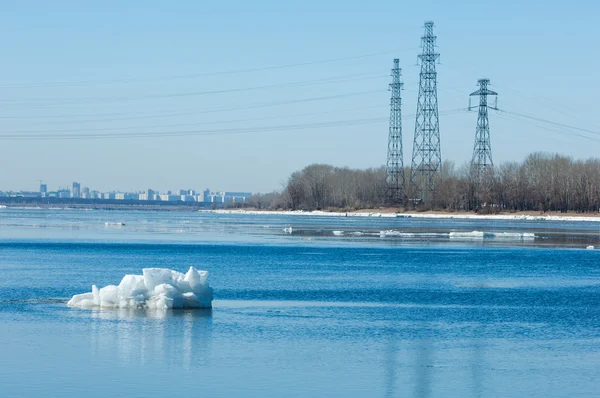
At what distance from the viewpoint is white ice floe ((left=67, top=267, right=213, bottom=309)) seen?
2503cm

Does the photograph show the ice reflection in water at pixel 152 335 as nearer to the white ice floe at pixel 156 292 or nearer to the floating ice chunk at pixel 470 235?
the white ice floe at pixel 156 292

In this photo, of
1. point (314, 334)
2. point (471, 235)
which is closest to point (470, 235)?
point (471, 235)

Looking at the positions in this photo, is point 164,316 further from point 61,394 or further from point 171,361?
point 61,394

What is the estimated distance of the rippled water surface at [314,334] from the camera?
16.5m

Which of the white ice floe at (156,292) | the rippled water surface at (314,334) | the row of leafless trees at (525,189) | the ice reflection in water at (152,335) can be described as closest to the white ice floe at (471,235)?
the rippled water surface at (314,334)

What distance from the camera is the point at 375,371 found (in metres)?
17.7

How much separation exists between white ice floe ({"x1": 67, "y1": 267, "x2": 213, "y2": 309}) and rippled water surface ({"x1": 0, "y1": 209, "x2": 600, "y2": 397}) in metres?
0.41

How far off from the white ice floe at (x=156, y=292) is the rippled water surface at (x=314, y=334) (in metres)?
0.41

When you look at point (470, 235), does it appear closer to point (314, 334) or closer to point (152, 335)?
point (314, 334)

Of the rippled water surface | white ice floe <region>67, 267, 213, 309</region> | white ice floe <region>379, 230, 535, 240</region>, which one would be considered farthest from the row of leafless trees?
white ice floe <region>67, 267, 213, 309</region>

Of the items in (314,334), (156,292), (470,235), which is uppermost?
(470,235)

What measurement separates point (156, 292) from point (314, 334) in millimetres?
5091

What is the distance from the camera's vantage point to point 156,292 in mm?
25188

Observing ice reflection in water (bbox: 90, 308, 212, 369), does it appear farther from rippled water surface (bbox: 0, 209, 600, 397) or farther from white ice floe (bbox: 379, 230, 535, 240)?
white ice floe (bbox: 379, 230, 535, 240)
